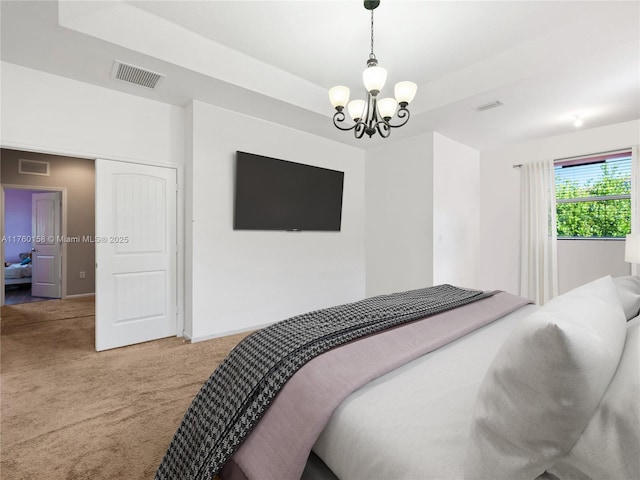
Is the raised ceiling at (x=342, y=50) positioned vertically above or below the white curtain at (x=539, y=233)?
above

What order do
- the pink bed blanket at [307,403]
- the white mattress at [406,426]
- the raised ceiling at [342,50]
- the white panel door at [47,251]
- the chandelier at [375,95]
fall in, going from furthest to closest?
the white panel door at [47,251] < the raised ceiling at [342,50] < the chandelier at [375,95] < the pink bed blanket at [307,403] < the white mattress at [406,426]

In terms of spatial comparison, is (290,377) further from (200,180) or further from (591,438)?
(200,180)

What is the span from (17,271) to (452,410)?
8.20 metres

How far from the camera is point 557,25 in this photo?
99.9 inches

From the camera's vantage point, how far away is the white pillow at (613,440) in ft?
2.00

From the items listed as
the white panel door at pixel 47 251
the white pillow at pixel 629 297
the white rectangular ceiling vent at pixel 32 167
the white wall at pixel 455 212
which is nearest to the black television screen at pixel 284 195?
the white wall at pixel 455 212

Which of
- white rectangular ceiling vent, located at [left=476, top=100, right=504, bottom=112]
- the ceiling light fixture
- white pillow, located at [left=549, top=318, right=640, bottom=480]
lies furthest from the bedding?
the ceiling light fixture

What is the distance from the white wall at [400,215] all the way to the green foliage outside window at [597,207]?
6.73 feet

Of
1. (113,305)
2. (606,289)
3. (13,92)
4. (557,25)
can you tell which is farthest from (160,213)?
(557,25)

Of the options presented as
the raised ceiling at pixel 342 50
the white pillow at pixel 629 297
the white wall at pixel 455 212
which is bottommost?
the white pillow at pixel 629 297

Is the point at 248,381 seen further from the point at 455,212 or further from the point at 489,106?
the point at 455,212

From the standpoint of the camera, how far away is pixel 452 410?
0.91 m

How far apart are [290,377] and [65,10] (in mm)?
2850

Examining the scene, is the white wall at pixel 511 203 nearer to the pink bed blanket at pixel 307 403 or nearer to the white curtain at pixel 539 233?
the white curtain at pixel 539 233
